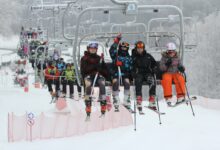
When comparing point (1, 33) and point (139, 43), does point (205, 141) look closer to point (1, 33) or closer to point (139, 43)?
point (139, 43)

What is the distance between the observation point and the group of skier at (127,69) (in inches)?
366

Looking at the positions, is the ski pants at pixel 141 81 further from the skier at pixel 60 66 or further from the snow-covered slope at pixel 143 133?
the snow-covered slope at pixel 143 133

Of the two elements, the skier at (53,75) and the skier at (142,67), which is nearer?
the skier at (142,67)

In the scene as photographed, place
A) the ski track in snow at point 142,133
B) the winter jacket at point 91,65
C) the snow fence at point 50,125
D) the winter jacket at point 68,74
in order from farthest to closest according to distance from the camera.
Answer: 1. the ski track in snow at point 142,133
2. the snow fence at point 50,125
3. the winter jacket at point 68,74
4. the winter jacket at point 91,65

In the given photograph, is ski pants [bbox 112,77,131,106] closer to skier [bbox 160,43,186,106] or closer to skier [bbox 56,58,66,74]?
skier [bbox 160,43,186,106]

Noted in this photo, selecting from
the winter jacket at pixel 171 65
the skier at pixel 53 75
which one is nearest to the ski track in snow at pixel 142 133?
the skier at pixel 53 75

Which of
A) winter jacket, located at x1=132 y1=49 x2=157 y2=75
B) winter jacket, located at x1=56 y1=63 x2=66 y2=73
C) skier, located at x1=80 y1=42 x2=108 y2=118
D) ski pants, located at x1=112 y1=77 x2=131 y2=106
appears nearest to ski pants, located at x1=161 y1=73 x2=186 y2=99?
winter jacket, located at x1=132 y1=49 x2=157 y2=75

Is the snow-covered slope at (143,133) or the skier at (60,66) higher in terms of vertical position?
the skier at (60,66)

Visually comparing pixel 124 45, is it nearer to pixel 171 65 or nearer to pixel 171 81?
pixel 171 65

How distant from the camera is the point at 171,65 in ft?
32.1

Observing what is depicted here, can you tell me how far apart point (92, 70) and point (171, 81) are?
1.63 m

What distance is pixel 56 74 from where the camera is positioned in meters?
14.0

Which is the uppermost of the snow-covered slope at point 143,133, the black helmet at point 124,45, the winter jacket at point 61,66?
the black helmet at point 124,45

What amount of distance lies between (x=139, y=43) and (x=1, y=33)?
76.6 m
